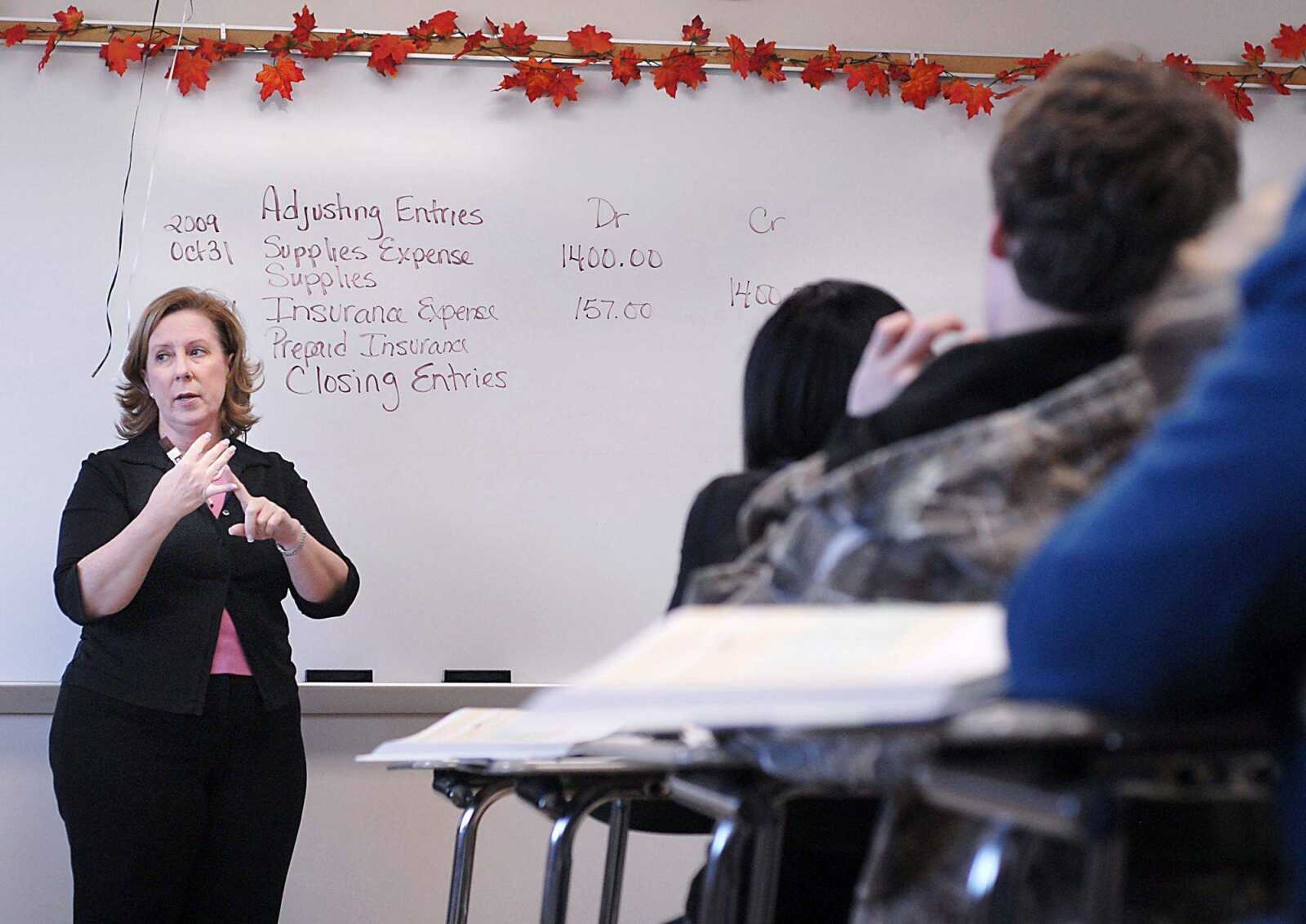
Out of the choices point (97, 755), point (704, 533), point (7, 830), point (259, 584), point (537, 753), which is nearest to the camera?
point (537, 753)

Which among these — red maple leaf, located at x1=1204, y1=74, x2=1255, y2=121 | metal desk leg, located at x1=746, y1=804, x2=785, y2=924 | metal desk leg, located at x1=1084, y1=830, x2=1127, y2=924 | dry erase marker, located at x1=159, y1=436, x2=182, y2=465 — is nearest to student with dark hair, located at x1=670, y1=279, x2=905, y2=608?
metal desk leg, located at x1=746, y1=804, x2=785, y2=924

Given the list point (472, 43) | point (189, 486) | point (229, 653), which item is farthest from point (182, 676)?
point (472, 43)

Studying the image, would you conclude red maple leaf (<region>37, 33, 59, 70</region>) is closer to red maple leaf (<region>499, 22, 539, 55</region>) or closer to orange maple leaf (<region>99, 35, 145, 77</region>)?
orange maple leaf (<region>99, 35, 145, 77</region>)

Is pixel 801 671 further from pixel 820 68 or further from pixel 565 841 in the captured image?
pixel 820 68

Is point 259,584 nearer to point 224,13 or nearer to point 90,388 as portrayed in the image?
point 90,388

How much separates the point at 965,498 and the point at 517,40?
261cm

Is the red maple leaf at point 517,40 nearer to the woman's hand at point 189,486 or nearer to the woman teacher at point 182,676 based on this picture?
the woman teacher at point 182,676

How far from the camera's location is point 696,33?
3254 millimetres

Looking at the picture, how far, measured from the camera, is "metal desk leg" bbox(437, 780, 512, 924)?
5.42 ft

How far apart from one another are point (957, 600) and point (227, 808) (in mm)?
2122

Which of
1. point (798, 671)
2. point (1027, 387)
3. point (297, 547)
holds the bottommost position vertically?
point (297, 547)

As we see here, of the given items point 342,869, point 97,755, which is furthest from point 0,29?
point 342,869

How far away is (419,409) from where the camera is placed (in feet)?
10.3

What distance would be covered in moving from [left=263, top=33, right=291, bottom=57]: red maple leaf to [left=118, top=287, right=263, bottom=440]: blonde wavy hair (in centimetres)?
58
